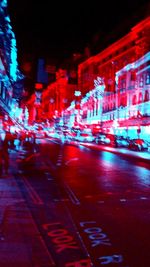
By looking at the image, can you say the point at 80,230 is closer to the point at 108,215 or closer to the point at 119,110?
the point at 108,215

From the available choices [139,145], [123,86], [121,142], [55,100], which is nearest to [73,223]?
[139,145]

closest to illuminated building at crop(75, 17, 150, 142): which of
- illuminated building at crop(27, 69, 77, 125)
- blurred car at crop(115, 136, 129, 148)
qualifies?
blurred car at crop(115, 136, 129, 148)

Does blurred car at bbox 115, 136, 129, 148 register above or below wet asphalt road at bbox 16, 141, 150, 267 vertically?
above

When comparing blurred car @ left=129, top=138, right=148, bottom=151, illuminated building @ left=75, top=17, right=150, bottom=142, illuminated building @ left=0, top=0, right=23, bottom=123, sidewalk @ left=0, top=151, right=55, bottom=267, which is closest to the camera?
A: sidewalk @ left=0, top=151, right=55, bottom=267

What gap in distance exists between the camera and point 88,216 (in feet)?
24.6

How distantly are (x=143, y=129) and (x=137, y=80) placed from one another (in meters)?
9.11

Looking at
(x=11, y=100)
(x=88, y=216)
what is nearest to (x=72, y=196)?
(x=88, y=216)

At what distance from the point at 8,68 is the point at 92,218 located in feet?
88.8

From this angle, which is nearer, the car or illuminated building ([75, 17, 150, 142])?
the car

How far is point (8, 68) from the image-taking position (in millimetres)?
32625

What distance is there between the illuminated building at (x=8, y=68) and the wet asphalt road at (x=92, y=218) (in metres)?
6.60

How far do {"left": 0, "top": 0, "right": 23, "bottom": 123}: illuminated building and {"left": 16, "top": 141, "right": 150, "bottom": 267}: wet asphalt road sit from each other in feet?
21.6

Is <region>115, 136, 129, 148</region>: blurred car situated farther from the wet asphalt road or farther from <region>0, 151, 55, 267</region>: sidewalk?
<region>0, 151, 55, 267</region>: sidewalk

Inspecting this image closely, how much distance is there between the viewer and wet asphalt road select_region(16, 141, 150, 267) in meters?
5.13
